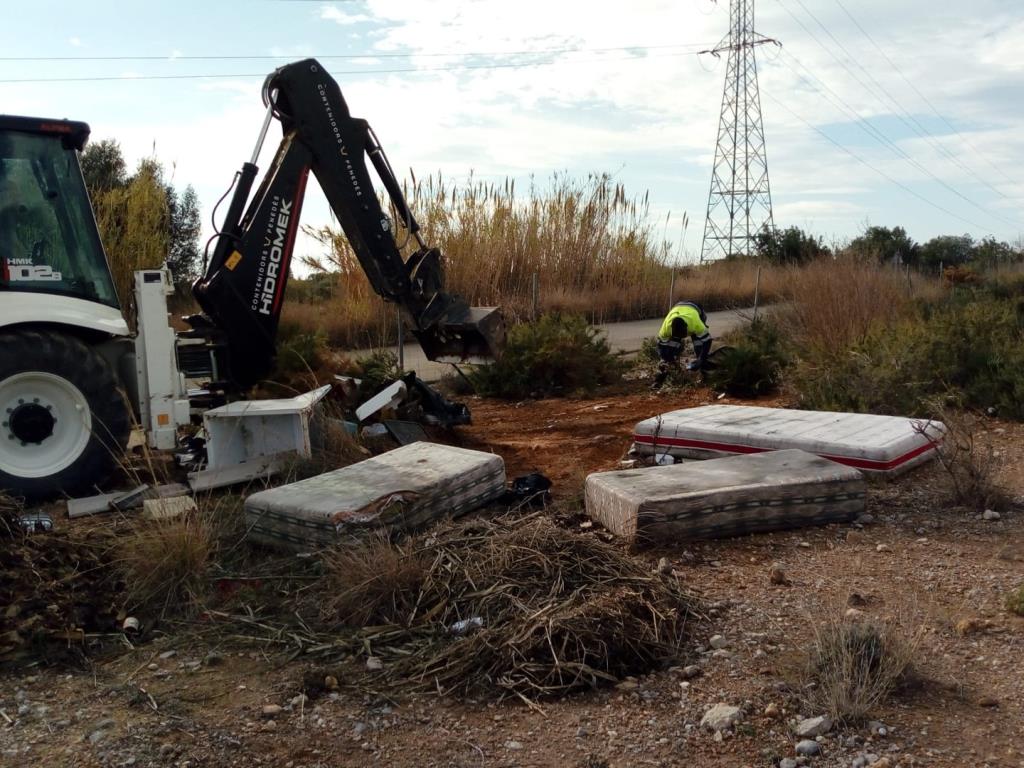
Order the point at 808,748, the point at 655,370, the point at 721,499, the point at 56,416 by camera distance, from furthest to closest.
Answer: the point at 655,370, the point at 56,416, the point at 721,499, the point at 808,748

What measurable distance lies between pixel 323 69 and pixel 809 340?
6285mm

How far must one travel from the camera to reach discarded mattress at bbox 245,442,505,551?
543 centimetres

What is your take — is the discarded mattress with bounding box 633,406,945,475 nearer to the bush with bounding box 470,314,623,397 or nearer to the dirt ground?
the dirt ground

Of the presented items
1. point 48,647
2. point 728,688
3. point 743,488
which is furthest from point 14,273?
point 728,688

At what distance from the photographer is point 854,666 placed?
3.75 m

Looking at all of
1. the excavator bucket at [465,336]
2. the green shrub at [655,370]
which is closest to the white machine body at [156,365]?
the excavator bucket at [465,336]

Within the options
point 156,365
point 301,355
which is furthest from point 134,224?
point 156,365

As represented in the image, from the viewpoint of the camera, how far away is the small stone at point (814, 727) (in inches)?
140

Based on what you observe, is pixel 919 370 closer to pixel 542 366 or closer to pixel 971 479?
pixel 971 479

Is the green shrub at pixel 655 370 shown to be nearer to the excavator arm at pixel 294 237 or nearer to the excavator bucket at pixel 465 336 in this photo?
the excavator bucket at pixel 465 336

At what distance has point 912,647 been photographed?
3.88m

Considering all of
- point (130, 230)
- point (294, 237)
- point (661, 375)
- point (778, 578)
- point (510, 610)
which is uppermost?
point (130, 230)

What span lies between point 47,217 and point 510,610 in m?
4.58

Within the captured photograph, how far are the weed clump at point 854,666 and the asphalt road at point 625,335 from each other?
7.62m
